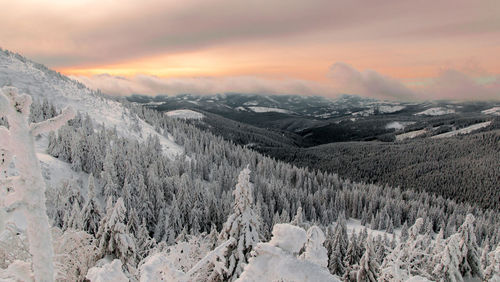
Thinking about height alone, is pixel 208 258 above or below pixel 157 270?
above

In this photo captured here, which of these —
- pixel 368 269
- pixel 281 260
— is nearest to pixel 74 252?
pixel 281 260

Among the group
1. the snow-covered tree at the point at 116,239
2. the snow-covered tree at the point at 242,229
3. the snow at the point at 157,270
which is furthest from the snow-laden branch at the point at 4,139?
the snow-covered tree at the point at 116,239

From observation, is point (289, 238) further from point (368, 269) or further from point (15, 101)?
point (368, 269)

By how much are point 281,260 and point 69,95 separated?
133 meters

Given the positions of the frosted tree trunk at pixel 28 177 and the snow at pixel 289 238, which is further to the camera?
the snow at pixel 289 238

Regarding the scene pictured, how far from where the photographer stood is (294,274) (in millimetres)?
4473

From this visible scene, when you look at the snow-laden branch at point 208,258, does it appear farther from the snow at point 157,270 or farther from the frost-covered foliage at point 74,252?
the frost-covered foliage at point 74,252

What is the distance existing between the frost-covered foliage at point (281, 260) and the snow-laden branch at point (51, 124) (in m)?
4.15

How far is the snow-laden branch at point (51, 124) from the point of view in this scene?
475 cm

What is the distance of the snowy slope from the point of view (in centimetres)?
10362

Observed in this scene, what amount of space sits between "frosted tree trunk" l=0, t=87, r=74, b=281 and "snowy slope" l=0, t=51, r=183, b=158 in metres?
96.2

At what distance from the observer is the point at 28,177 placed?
15.4 feet

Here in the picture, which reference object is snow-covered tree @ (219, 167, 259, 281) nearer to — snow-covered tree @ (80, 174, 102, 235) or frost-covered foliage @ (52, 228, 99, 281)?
frost-covered foliage @ (52, 228, 99, 281)

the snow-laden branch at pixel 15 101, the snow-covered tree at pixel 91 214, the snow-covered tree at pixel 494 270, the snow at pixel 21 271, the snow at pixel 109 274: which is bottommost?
the snow-covered tree at pixel 91 214
